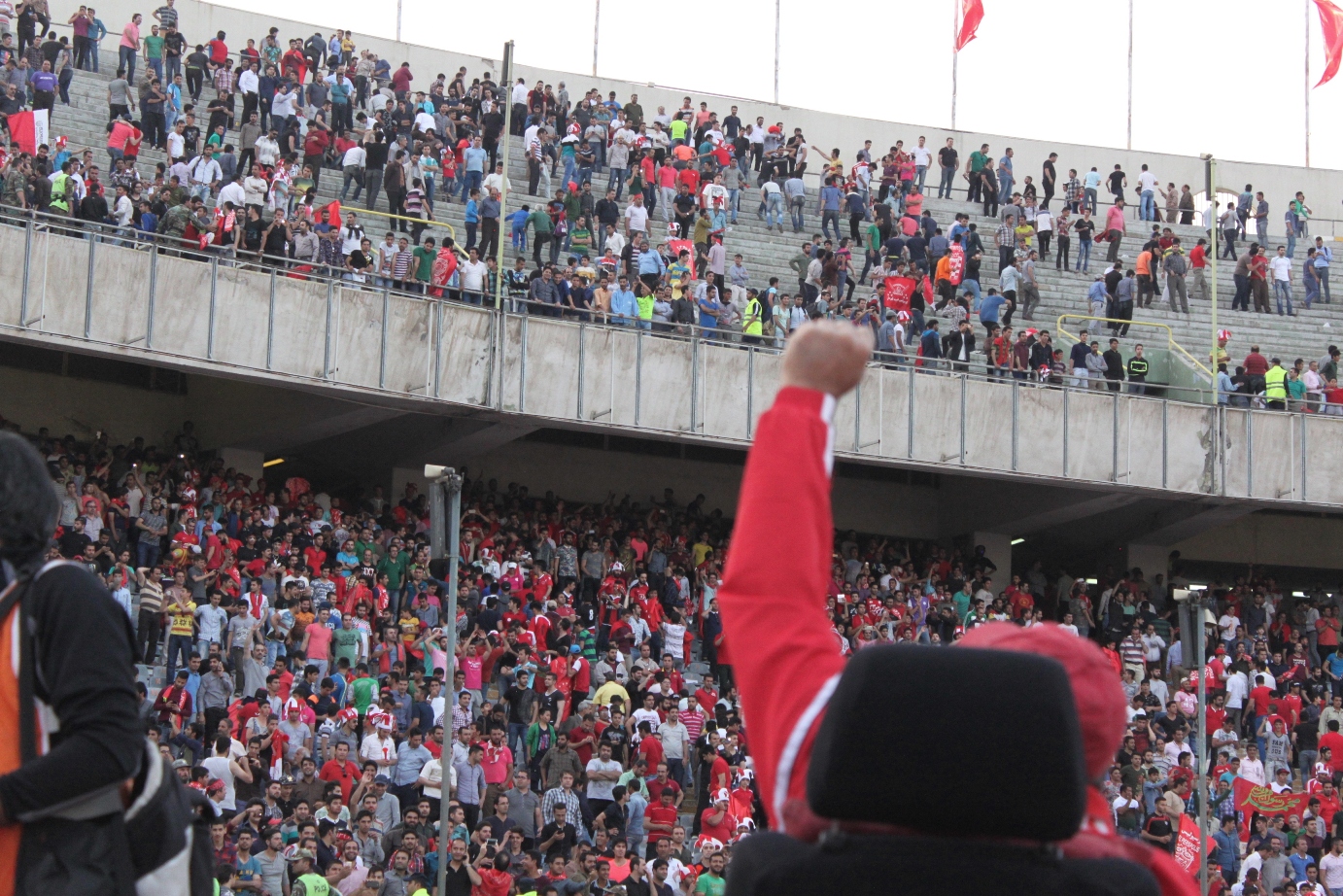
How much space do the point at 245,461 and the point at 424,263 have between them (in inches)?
166

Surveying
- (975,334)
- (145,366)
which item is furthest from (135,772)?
(975,334)

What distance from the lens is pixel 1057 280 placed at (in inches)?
1355

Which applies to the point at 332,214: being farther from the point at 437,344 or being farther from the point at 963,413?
the point at 963,413

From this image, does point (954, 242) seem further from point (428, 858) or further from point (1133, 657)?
point (428, 858)

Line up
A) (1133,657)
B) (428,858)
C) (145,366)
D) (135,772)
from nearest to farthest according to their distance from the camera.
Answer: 1. (135,772)
2. (428,858)
3. (1133,657)
4. (145,366)

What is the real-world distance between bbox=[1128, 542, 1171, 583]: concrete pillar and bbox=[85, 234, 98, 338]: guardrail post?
59.9 ft

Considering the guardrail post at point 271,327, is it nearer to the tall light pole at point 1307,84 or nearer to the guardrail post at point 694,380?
the guardrail post at point 694,380

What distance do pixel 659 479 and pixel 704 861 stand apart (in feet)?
54.2

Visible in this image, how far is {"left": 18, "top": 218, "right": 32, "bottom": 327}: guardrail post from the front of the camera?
927 inches

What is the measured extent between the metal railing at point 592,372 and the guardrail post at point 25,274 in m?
0.02

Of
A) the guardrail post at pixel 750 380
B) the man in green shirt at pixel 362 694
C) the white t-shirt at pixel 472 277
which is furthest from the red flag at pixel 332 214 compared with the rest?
the man in green shirt at pixel 362 694

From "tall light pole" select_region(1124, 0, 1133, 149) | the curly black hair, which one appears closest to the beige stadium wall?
"tall light pole" select_region(1124, 0, 1133, 149)

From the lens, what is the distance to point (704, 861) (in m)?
15.8

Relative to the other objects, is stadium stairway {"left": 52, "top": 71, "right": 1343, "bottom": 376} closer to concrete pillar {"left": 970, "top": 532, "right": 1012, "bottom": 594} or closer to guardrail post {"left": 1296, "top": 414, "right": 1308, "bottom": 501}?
A: guardrail post {"left": 1296, "top": 414, "right": 1308, "bottom": 501}
